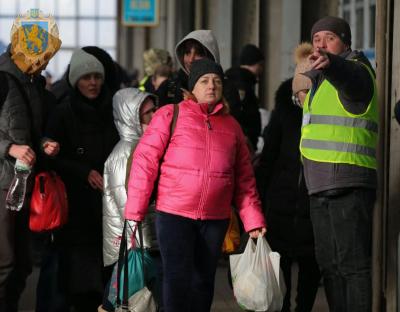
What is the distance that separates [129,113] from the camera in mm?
8414

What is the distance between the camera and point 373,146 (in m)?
7.33

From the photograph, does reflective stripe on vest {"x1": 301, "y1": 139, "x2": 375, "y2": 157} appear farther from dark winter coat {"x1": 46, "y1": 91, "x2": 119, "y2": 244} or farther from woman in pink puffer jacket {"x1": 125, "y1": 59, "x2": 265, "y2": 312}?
dark winter coat {"x1": 46, "y1": 91, "x2": 119, "y2": 244}

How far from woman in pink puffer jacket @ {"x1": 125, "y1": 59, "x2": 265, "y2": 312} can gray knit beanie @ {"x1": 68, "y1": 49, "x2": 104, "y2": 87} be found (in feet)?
4.42

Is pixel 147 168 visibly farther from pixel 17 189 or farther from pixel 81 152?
pixel 81 152

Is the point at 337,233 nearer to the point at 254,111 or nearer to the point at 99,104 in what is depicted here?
the point at 99,104

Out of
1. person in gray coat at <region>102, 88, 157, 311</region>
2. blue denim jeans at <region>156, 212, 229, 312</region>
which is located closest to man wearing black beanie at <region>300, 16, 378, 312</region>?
blue denim jeans at <region>156, 212, 229, 312</region>

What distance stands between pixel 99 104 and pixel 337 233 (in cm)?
211

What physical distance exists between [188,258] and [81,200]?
1436 mm

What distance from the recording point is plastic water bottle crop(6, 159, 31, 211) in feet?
25.8

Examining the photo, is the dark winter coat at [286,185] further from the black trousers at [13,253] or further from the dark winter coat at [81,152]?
the black trousers at [13,253]

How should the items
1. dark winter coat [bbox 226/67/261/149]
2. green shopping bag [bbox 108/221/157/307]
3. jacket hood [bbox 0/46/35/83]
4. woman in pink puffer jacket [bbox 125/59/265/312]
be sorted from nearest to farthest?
woman in pink puffer jacket [bbox 125/59/265/312] < green shopping bag [bbox 108/221/157/307] < jacket hood [bbox 0/46/35/83] < dark winter coat [bbox 226/67/261/149]

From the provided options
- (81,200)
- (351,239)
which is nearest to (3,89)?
(81,200)

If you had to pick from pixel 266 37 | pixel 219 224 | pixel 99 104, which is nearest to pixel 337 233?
pixel 219 224

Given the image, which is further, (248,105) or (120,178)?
(248,105)
